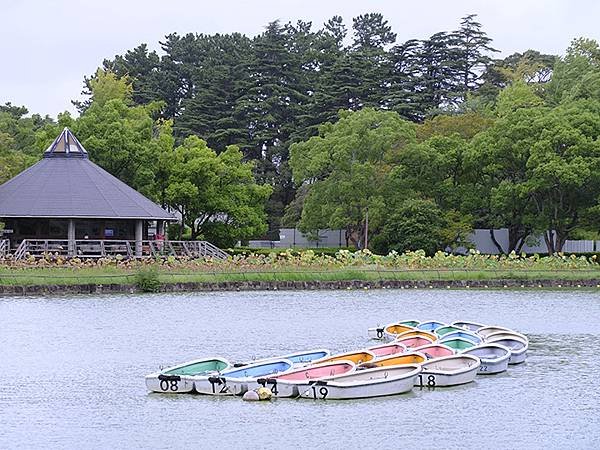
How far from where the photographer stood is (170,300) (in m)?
39.6

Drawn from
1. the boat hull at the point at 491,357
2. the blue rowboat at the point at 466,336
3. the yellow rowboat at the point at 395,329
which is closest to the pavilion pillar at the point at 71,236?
the yellow rowboat at the point at 395,329

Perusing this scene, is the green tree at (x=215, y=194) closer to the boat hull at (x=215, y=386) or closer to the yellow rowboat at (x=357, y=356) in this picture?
the yellow rowboat at (x=357, y=356)

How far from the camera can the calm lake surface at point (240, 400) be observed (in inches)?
704

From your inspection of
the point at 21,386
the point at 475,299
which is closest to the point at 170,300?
the point at 475,299

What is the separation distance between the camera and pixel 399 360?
22094 mm

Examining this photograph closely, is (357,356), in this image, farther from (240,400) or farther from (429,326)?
(429,326)

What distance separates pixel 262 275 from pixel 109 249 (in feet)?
32.9

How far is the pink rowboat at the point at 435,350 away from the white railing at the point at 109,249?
2758 centimetres

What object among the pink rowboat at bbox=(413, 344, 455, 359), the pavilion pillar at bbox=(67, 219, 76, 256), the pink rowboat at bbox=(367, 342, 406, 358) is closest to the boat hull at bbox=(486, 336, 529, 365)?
the pink rowboat at bbox=(413, 344, 455, 359)

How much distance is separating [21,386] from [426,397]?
24.5ft

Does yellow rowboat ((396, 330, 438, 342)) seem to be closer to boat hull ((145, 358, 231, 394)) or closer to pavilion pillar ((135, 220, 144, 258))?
boat hull ((145, 358, 231, 394))

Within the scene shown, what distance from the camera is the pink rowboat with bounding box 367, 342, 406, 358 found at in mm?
23486

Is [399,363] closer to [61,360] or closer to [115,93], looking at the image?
[61,360]

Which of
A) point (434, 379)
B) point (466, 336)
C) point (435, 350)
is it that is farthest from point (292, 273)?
point (434, 379)
